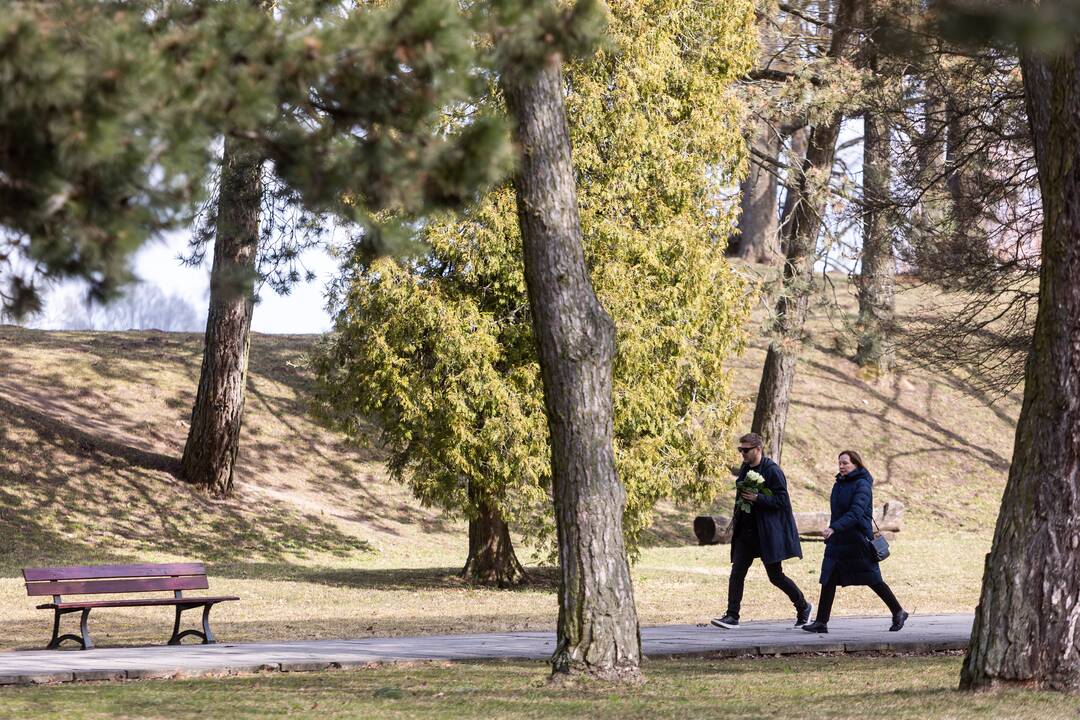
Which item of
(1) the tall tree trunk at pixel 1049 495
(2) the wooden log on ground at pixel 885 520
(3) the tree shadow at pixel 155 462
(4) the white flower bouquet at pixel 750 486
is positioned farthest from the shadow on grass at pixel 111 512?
(1) the tall tree trunk at pixel 1049 495

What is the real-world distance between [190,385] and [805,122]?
42.0 feet

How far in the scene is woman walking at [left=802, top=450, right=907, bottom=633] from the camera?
38.9ft

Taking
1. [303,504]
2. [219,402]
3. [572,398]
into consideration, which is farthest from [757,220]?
[572,398]

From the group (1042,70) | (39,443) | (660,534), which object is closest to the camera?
(1042,70)

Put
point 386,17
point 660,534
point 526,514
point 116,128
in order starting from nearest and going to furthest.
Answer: point 116,128 < point 386,17 < point 526,514 < point 660,534

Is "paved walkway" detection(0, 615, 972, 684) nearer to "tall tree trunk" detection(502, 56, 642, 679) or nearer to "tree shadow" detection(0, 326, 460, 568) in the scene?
"tall tree trunk" detection(502, 56, 642, 679)

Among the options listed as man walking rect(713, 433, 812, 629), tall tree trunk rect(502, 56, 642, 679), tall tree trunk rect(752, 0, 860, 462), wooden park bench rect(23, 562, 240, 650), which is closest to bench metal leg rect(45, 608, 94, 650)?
wooden park bench rect(23, 562, 240, 650)

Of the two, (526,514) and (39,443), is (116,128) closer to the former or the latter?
(526,514)

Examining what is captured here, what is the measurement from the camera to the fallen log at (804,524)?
22953mm

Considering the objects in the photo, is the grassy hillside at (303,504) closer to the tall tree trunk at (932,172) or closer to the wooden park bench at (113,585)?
the wooden park bench at (113,585)

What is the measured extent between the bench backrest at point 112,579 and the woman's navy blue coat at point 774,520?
16.7 feet

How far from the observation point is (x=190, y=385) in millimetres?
26156

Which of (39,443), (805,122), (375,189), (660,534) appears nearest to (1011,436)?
(660,534)

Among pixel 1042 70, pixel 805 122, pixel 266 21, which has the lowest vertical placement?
pixel 266 21
